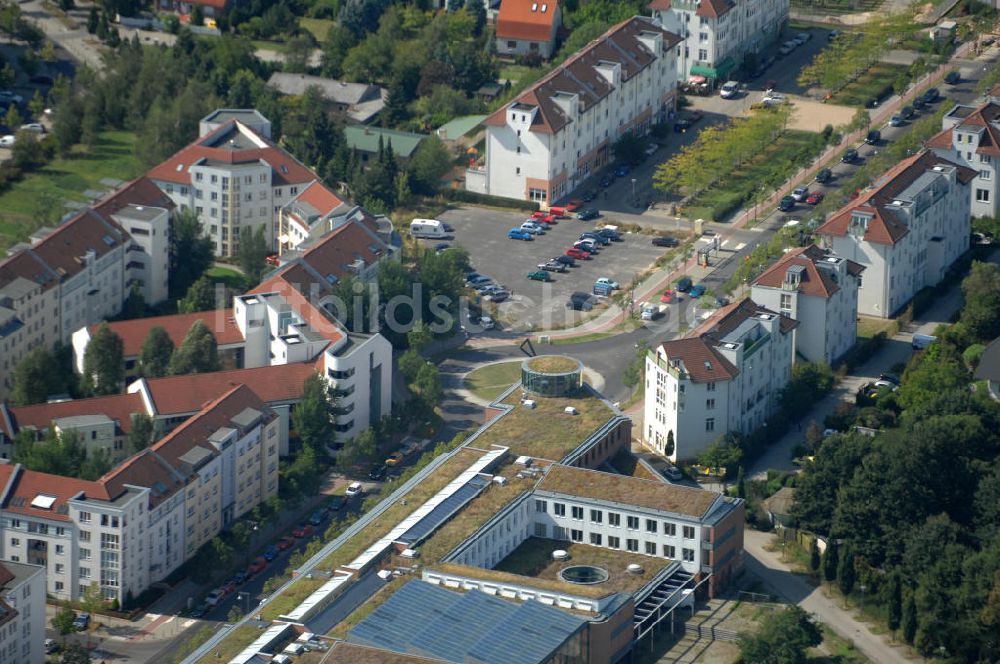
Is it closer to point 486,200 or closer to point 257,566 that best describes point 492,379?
point 257,566

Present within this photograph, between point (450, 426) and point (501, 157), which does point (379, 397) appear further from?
point (501, 157)

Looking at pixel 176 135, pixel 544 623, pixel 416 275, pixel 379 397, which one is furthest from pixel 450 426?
pixel 176 135

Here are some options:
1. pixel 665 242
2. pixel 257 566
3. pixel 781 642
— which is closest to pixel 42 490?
pixel 257 566

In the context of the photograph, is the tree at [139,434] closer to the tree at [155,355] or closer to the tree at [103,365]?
the tree at [103,365]

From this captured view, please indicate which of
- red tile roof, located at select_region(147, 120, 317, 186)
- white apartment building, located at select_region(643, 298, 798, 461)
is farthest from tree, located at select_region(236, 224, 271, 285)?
white apartment building, located at select_region(643, 298, 798, 461)

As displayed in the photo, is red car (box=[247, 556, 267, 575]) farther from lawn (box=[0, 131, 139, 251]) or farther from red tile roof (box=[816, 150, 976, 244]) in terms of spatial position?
red tile roof (box=[816, 150, 976, 244])

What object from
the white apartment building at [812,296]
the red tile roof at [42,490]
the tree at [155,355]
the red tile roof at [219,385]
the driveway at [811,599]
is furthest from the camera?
the white apartment building at [812,296]

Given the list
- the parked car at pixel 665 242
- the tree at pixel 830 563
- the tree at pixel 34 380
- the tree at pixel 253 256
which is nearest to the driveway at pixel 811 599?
the tree at pixel 830 563

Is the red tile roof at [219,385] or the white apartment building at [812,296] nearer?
the red tile roof at [219,385]
